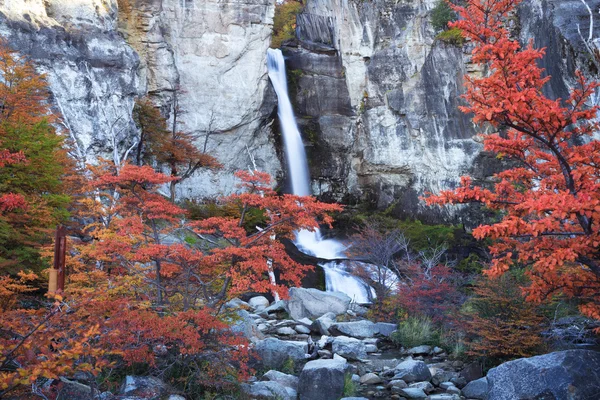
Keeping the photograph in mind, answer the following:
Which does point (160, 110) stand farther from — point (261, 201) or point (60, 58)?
point (261, 201)

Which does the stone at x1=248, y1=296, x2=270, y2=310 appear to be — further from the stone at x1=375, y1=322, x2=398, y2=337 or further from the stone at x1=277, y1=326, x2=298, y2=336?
the stone at x1=375, y1=322, x2=398, y2=337

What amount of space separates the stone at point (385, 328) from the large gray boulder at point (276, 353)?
427 cm

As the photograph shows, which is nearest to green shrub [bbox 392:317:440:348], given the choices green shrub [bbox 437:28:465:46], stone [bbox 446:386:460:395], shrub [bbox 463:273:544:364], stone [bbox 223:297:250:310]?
shrub [bbox 463:273:544:364]

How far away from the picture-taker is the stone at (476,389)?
9.50m

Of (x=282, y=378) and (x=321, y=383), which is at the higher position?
(x=321, y=383)

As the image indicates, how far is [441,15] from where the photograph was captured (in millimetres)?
26797

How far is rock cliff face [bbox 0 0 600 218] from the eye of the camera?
24.1m

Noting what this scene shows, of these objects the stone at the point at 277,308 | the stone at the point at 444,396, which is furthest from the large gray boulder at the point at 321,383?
the stone at the point at 277,308

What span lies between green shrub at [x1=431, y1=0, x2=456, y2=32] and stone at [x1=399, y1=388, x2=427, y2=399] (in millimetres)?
21491

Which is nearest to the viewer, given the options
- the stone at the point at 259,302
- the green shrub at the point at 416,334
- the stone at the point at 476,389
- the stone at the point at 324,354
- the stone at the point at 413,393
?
the stone at the point at 476,389

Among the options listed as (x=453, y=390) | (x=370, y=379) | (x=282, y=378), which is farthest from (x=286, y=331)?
(x=453, y=390)

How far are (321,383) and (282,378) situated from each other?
1005 millimetres

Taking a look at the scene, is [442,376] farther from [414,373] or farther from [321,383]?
[321,383]

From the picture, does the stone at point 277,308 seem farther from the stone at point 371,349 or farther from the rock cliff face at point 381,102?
the rock cliff face at point 381,102
